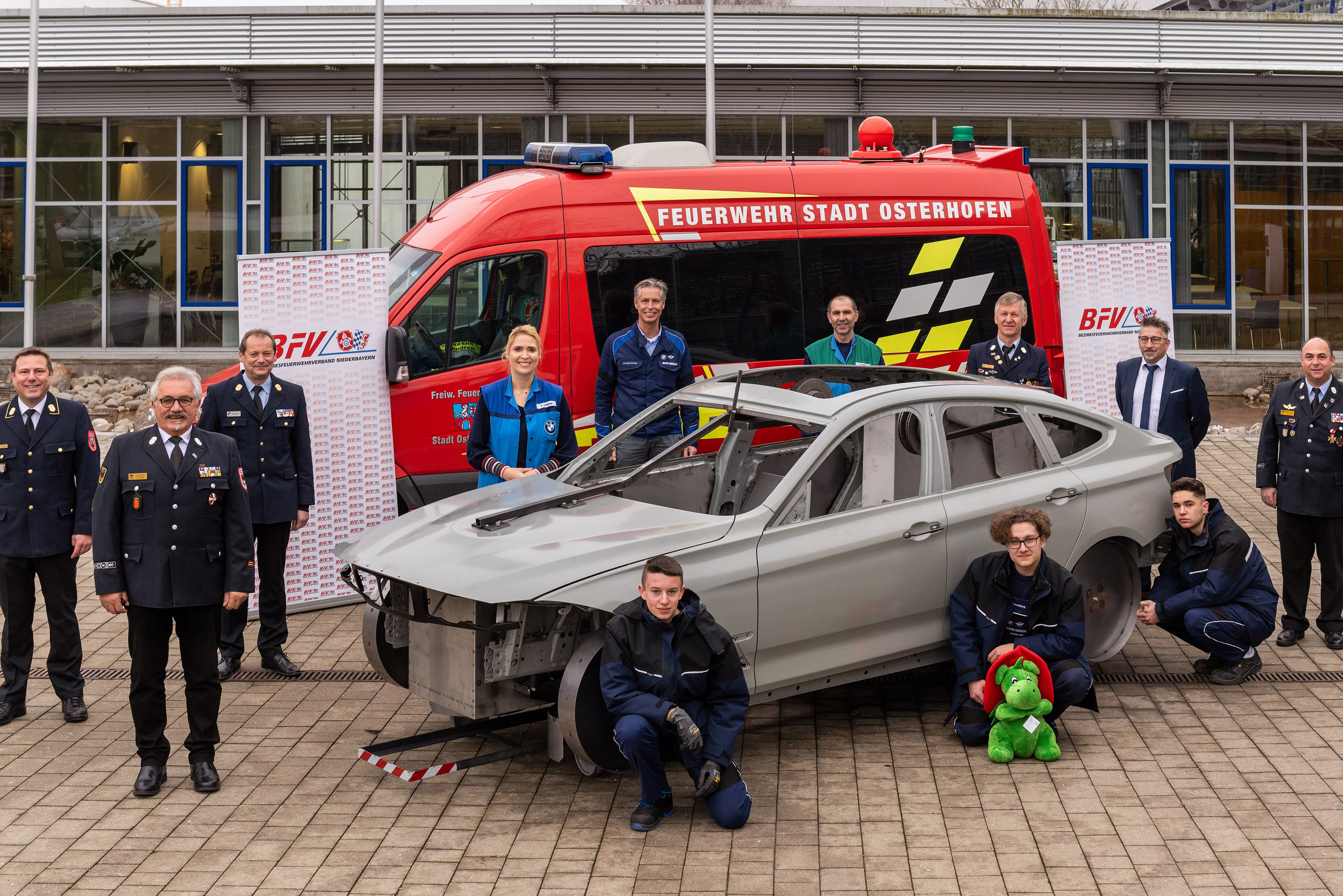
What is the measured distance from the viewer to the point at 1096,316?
1057 centimetres

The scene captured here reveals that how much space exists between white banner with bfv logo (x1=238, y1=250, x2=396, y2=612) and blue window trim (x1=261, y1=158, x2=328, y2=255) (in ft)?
34.6

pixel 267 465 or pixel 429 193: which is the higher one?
pixel 429 193

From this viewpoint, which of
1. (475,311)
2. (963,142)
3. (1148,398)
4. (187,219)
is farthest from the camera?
(187,219)

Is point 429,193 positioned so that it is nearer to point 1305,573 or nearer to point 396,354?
point 396,354

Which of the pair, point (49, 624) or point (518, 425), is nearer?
point (49, 624)

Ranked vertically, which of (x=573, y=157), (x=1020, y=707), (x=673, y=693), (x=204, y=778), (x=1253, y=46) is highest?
(x=1253, y=46)

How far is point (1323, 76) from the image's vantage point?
19141 mm

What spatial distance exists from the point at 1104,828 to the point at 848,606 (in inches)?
58.3

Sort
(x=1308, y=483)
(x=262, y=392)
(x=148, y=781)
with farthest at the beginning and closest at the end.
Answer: (x=1308, y=483) → (x=262, y=392) → (x=148, y=781)

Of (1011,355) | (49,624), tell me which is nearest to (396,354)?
(49,624)

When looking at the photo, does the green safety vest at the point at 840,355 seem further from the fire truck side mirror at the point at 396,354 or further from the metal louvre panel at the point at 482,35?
the metal louvre panel at the point at 482,35

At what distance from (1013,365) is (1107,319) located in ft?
6.42

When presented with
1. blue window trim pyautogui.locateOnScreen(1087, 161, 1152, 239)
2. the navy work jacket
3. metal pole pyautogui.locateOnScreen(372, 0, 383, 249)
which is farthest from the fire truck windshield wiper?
blue window trim pyautogui.locateOnScreen(1087, 161, 1152, 239)

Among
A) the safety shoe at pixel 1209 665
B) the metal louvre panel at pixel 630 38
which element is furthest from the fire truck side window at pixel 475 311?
the metal louvre panel at pixel 630 38
